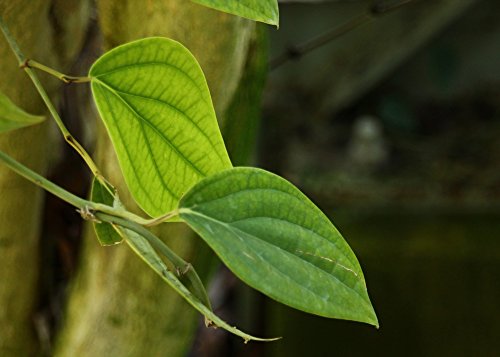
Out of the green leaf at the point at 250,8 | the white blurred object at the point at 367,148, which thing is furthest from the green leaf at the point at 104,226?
the white blurred object at the point at 367,148

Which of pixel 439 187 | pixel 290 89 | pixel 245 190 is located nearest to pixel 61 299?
pixel 245 190

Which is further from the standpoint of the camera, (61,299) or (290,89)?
(290,89)

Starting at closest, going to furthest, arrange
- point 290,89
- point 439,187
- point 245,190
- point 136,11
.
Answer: point 245,190 < point 136,11 < point 439,187 < point 290,89

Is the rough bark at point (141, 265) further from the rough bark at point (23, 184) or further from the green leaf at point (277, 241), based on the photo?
the green leaf at point (277, 241)

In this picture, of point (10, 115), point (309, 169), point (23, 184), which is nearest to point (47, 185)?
point (10, 115)

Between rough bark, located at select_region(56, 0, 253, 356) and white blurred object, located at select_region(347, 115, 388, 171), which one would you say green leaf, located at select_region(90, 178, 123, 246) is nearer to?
rough bark, located at select_region(56, 0, 253, 356)

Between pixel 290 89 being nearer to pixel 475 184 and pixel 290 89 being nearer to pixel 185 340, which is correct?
pixel 475 184
